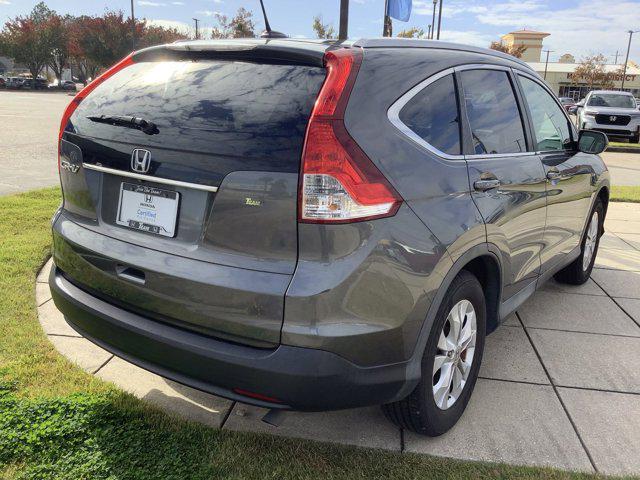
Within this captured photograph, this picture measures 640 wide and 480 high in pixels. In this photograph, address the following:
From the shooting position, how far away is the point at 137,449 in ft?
8.30

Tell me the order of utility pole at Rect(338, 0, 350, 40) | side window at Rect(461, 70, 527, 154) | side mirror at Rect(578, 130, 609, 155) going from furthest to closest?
utility pole at Rect(338, 0, 350, 40) → side mirror at Rect(578, 130, 609, 155) → side window at Rect(461, 70, 527, 154)

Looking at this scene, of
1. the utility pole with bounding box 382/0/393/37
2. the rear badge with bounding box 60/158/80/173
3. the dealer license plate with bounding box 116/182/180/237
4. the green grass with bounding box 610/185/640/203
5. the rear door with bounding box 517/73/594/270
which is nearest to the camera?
the dealer license plate with bounding box 116/182/180/237

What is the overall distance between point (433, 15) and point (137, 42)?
110 feet

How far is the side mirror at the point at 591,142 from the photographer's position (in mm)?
4102

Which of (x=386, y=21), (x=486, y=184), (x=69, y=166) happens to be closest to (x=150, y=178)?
(x=69, y=166)

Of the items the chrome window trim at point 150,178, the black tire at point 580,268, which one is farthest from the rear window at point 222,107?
the black tire at point 580,268

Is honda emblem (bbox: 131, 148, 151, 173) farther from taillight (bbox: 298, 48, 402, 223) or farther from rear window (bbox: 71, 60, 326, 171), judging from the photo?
taillight (bbox: 298, 48, 402, 223)

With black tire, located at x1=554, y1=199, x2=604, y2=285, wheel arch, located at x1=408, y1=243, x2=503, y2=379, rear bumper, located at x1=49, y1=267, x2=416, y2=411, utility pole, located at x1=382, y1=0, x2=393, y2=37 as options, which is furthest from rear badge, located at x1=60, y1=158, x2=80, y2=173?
utility pole, located at x1=382, y1=0, x2=393, y2=37

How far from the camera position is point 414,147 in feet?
7.52

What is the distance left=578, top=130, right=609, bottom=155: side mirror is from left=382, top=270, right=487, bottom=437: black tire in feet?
6.31

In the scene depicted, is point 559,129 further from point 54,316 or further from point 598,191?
point 54,316

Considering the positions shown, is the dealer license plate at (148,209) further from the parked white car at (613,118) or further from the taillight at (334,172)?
the parked white car at (613,118)

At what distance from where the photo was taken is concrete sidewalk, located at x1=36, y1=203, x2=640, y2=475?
2717mm

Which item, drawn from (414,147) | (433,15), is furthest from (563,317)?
(433,15)
